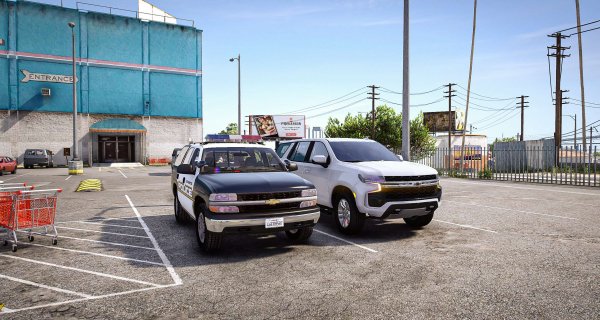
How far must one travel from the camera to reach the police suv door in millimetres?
7219

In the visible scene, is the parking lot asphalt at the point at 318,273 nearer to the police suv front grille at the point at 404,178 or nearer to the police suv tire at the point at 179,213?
the police suv tire at the point at 179,213

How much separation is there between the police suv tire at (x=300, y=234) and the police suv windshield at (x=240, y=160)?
119 cm

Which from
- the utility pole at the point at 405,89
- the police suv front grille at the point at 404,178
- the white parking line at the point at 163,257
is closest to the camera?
the white parking line at the point at 163,257

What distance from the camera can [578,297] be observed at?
179 inches

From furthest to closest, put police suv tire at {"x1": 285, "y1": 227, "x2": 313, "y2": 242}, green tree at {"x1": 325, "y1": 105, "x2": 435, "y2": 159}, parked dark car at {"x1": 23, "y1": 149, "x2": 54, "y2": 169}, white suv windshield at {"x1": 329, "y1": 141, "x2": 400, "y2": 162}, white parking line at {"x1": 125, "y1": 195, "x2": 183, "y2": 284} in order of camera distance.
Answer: green tree at {"x1": 325, "y1": 105, "x2": 435, "y2": 159}, parked dark car at {"x1": 23, "y1": 149, "x2": 54, "y2": 169}, white suv windshield at {"x1": 329, "y1": 141, "x2": 400, "y2": 162}, police suv tire at {"x1": 285, "y1": 227, "x2": 313, "y2": 242}, white parking line at {"x1": 125, "y1": 195, "x2": 183, "y2": 284}

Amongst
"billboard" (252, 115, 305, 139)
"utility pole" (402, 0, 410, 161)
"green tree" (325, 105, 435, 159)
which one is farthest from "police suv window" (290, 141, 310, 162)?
"green tree" (325, 105, 435, 159)

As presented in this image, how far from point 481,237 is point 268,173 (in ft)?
14.1

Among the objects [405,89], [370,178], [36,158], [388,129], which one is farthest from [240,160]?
[388,129]

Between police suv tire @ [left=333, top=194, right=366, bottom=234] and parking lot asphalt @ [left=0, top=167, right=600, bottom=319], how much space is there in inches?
A: 8.1

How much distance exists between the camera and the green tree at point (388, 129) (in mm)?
62156

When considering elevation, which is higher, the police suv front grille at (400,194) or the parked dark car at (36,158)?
the parked dark car at (36,158)

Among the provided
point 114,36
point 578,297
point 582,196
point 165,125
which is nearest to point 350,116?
point 165,125

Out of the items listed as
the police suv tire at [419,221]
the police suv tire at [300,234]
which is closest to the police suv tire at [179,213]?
the police suv tire at [300,234]

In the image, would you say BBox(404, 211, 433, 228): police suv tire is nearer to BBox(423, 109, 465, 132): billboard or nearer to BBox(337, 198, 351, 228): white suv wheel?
BBox(337, 198, 351, 228): white suv wheel
